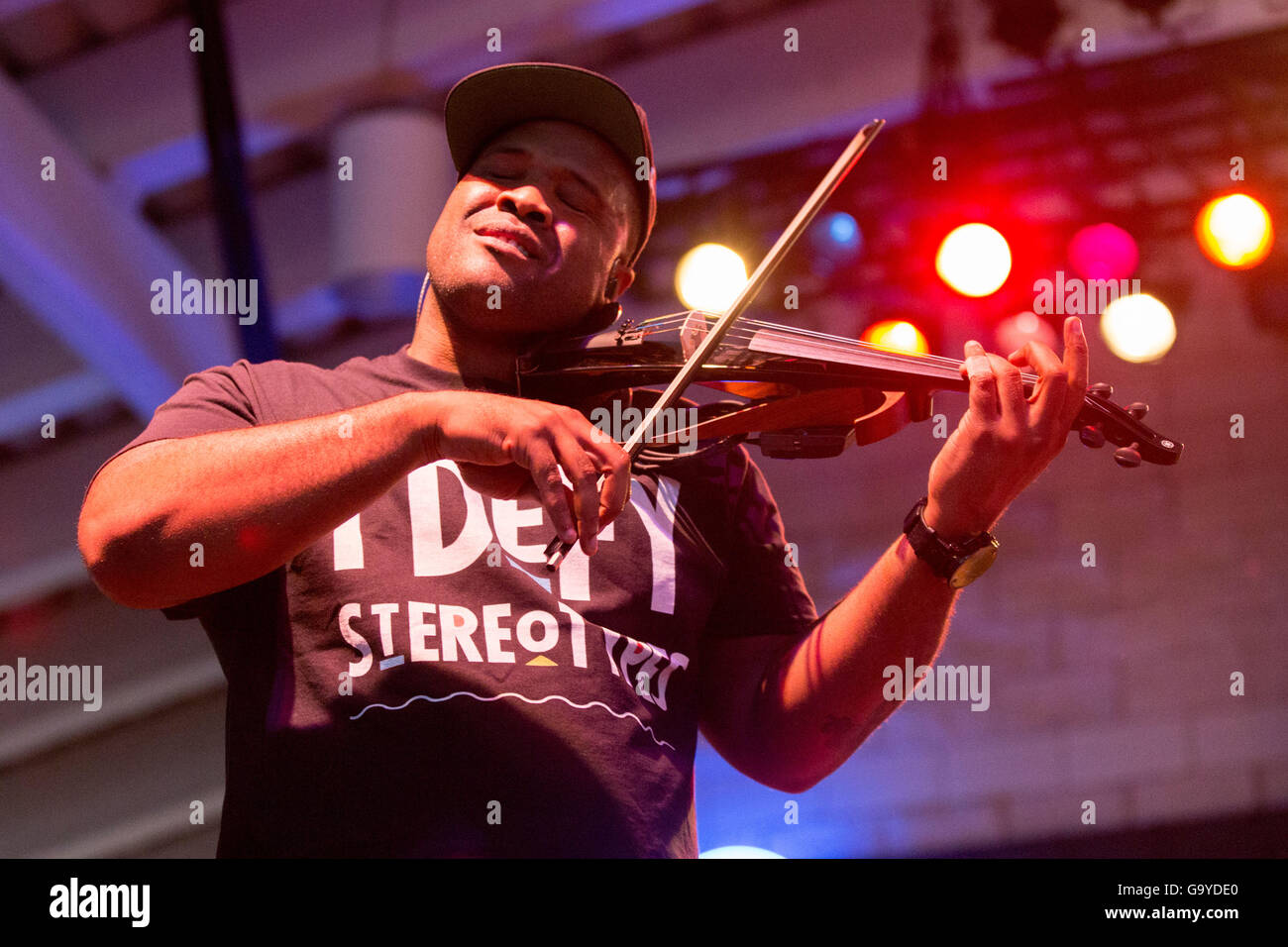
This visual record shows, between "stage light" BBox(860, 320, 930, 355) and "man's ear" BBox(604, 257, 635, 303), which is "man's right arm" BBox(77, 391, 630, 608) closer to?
"man's ear" BBox(604, 257, 635, 303)

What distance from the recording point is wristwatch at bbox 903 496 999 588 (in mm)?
1335

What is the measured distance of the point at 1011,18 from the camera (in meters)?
3.00

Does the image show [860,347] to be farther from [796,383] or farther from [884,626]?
[884,626]

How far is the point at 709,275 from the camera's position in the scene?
3.36m

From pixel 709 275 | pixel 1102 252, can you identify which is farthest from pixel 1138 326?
pixel 709 275

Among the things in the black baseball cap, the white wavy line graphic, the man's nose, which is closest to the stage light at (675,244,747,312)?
the black baseball cap

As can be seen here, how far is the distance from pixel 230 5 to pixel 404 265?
36.8 inches

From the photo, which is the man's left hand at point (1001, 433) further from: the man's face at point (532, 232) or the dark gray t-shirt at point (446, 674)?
the man's face at point (532, 232)

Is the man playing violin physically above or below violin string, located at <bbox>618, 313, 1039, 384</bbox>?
below

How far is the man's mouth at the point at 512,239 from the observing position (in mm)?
1520

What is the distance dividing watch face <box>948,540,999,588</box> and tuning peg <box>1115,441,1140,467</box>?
0.69ft
